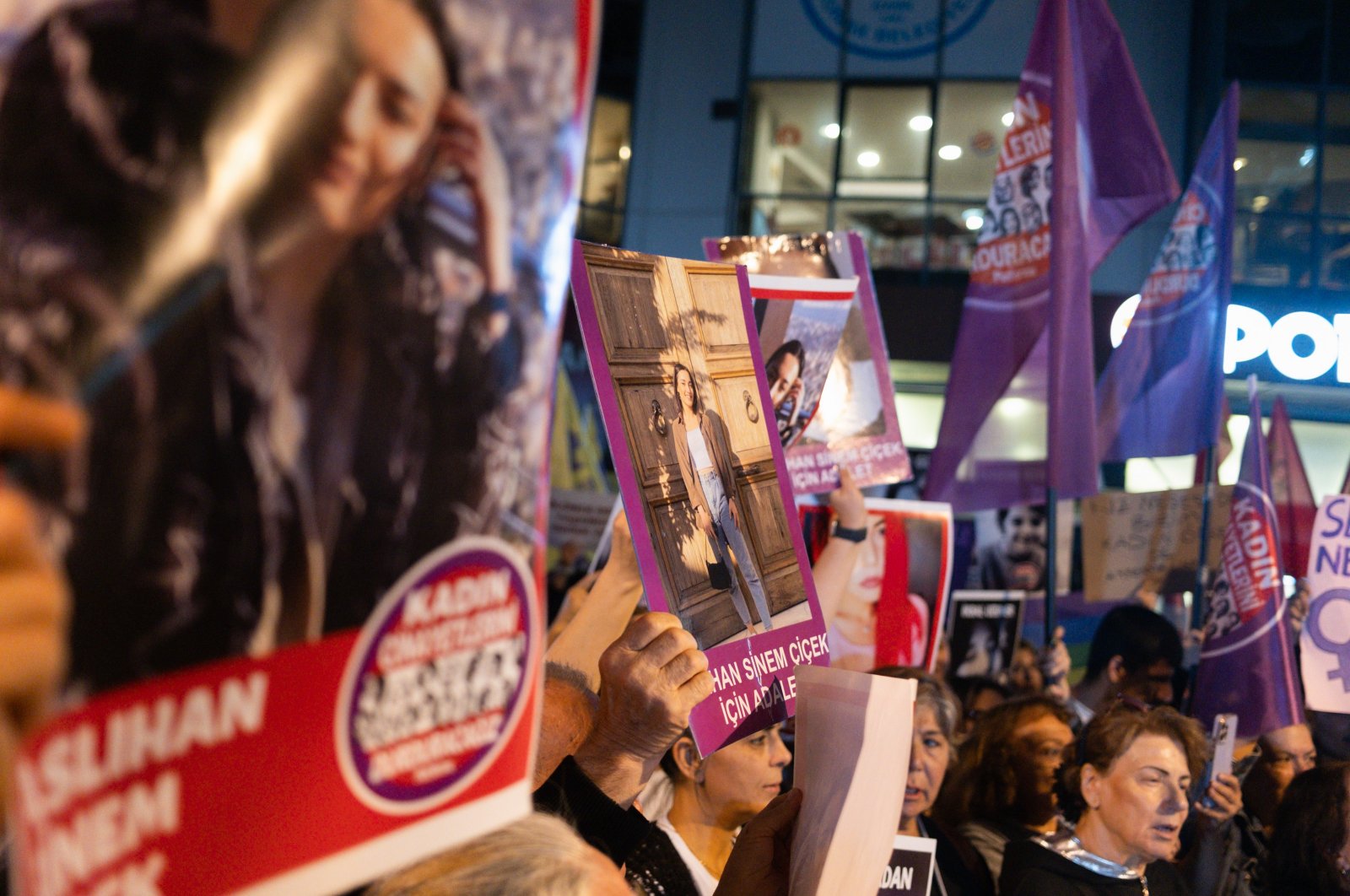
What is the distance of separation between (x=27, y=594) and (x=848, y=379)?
118 inches

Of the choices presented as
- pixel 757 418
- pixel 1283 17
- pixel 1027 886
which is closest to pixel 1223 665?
pixel 1027 886

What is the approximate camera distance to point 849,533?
317cm

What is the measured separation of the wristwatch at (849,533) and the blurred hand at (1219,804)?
1589mm

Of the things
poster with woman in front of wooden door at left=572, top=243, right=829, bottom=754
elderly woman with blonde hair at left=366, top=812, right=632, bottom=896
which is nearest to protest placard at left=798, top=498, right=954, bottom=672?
poster with woman in front of wooden door at left=572, top=243, right=829, bottom=754

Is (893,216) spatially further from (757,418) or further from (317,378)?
(317,378)

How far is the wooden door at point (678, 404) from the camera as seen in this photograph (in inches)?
60.4

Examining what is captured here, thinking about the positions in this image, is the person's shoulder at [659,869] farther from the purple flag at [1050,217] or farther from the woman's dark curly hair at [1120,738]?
the purple flag at [1050,217]

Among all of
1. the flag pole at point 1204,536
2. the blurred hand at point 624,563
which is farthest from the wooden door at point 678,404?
the flag pole at point 1204,536

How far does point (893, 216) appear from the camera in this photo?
14.8 m

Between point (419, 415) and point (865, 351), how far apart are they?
9.17ft

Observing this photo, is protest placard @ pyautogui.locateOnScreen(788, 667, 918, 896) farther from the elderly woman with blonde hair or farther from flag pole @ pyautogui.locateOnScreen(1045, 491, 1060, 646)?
flag pole @ pyautogui.locateOnScreen(1045, 491, 1060, 646)

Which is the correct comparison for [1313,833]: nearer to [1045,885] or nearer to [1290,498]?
[1045,885]

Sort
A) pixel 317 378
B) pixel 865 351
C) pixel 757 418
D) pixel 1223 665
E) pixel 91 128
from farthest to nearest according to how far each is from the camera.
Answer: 1. pixel 1223 665
2. pixel 865 351
3. pixel 757 418
4. pixel 317 378
5. pixel 91 128

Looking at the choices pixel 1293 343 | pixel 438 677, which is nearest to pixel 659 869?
pixel 438 677
